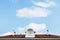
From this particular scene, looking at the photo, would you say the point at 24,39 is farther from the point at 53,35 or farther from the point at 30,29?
the point at 53,35

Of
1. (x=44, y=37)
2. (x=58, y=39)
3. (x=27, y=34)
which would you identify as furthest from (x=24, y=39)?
(x=58, y=39)

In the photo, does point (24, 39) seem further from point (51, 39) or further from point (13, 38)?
point (51, 39)

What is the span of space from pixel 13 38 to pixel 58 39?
15066 millimetres

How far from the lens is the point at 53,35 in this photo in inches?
2911

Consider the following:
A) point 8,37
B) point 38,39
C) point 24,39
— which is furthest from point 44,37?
point 8,37

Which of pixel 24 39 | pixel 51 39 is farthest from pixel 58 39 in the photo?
pixel 24 39

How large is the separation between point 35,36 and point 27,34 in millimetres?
2847

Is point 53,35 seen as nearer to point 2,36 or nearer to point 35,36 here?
point 35,36

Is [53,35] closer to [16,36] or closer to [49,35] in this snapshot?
[49,35]

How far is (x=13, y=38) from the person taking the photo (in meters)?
70.9

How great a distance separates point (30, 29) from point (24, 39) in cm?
403

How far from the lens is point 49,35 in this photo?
73.4 metres

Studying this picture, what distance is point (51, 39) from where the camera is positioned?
7025cm

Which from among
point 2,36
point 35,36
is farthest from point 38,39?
point 2,36
